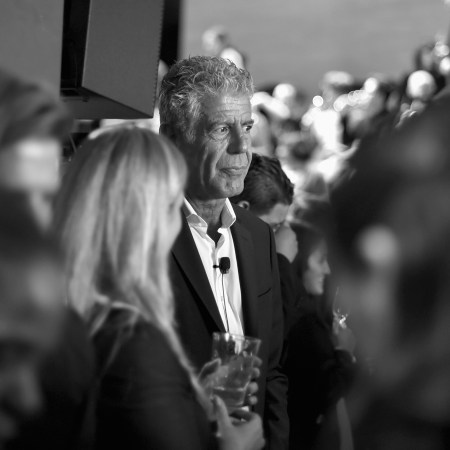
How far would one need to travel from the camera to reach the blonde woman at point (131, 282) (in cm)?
144

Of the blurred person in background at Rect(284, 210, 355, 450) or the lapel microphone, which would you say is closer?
the lapel microphone

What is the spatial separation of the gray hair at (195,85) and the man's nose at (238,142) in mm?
110

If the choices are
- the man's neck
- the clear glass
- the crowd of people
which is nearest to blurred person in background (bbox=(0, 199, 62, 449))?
the crowd of people

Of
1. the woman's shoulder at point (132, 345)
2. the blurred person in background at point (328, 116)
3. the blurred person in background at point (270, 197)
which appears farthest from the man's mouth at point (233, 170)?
the blurred person in background at point (328, 116)

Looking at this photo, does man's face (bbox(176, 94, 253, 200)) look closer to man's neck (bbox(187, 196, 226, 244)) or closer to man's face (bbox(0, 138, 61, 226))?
man's neck (bbox(187, 196, 226, 244))

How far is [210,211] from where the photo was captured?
102 inches

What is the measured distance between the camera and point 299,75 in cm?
1115

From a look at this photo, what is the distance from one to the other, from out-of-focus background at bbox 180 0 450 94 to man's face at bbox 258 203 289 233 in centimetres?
669

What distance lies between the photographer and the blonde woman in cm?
144

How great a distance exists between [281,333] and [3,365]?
150 centimetres

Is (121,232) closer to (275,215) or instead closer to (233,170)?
(233,170)

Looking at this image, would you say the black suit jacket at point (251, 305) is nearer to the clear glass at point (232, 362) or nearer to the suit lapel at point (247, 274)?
the suit lapel at point (247, 274)

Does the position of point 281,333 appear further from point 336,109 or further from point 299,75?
point 299,75

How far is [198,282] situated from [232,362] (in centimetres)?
52
